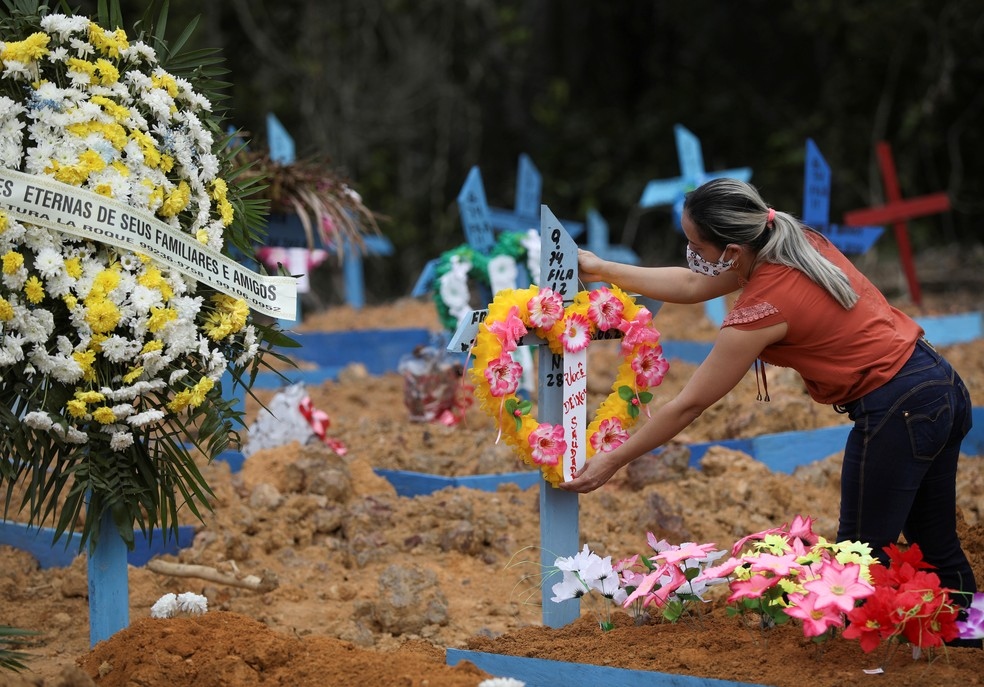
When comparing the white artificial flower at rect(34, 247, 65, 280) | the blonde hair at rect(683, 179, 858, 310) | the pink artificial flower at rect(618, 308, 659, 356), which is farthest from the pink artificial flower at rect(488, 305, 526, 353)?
the white artificial flower at rect(34, 247, 65, 280)

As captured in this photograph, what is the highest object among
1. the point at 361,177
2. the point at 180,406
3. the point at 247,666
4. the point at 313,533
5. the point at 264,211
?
the point at 361,177

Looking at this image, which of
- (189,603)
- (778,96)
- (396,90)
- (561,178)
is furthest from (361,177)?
(189,603)

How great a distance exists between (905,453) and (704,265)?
2.70 ft

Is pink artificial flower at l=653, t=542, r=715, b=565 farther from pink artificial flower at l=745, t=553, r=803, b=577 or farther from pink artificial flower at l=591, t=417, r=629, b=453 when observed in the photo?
pink artificial flower at l=591, t=417, r=629, b=453

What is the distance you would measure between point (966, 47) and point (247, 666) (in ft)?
44.6

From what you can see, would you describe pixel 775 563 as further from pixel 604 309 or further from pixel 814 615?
pixel 604 309

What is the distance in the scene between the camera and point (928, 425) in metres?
3.26

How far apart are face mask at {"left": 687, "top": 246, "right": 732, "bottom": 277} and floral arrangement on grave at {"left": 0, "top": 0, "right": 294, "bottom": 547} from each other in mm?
1447

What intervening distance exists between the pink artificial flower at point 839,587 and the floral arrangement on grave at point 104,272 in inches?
72.9

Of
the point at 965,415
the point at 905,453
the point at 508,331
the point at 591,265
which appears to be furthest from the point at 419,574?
the point at 965,415

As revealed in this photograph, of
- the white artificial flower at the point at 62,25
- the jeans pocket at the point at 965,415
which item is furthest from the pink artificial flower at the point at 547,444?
the white artificial flower at the point at 62,25

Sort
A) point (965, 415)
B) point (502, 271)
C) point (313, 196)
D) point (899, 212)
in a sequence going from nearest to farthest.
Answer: point (965, 415), point (313, 196), point (502, 271), point (899, 212)

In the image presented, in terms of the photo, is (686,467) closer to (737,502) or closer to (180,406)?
(737,502)

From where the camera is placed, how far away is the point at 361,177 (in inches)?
651
